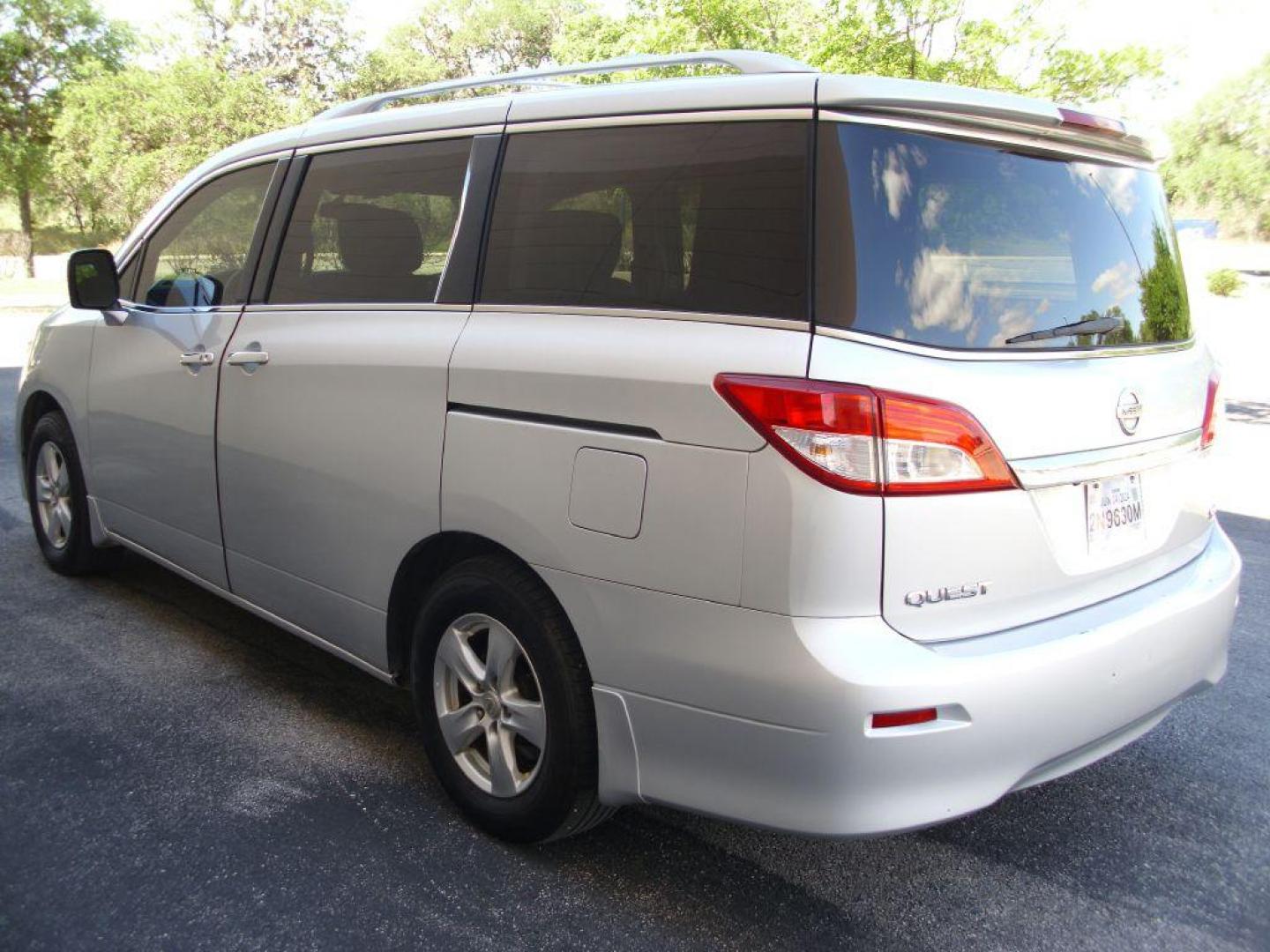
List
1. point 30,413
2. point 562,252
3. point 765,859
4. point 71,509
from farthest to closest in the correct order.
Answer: point 30,413 < point 71,509 < point 765,859 < point 562,252

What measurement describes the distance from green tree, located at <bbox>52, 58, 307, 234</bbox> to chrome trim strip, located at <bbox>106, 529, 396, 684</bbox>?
27480 millimetres

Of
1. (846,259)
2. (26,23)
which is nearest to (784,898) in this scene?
(846,259)

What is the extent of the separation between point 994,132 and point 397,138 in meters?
1.77

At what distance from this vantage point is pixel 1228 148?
41.1 metres

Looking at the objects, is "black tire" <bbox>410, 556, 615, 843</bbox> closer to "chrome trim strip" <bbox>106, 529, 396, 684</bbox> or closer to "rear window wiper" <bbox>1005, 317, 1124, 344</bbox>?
"chrome trim strip" <bbox>106, 529, 396, 684</bbox>

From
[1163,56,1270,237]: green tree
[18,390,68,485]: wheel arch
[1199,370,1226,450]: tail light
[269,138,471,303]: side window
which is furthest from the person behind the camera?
[1163,56,1270,237]: green tree

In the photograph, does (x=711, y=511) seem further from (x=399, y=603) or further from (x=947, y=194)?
(x=399, y=603)

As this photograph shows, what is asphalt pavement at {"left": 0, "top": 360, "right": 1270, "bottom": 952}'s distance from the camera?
2.51 metres

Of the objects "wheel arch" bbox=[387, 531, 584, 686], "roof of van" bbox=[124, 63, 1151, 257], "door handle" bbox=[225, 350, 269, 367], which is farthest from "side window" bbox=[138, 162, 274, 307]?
"wheel arch" bbox=[387, 531, 584, 686]

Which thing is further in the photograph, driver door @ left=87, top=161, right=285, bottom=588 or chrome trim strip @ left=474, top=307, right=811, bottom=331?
driver door @ left=87, top=161, right=285, bottom=588

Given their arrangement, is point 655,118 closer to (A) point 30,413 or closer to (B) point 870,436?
(B) point 870,436

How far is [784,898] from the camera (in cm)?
265

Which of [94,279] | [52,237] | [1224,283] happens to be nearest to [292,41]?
[52,237]

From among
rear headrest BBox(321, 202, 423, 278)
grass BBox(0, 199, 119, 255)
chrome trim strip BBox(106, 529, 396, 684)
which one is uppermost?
grass BBox(0, 199, 119, 255)
